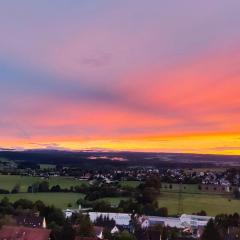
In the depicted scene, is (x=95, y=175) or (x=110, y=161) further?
(x=110, y=161)

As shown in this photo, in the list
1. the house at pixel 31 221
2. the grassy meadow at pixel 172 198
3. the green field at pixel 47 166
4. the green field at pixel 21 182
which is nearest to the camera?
the house at pixel 31 221

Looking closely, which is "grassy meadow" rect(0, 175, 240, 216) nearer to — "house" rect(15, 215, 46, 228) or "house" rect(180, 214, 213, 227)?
"house" rect(180, 214, 213, 227)

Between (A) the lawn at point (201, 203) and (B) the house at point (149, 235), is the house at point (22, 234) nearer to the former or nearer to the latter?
(B) the house at point (149, 235)

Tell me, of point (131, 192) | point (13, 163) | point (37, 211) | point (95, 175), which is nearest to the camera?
point (37, 211)

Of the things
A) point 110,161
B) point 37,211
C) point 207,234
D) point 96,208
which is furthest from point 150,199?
point 110,161

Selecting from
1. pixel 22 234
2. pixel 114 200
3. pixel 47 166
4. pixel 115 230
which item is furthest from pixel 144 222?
pixel 47 166

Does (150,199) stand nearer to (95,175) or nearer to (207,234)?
(207,234)

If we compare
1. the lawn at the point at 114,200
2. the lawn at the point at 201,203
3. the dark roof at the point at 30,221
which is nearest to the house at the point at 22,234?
the dark roof at the point at 30,221

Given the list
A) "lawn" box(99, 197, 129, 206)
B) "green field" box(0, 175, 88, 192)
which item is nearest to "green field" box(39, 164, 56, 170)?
"green field" box(0, 175, 88, 192)
